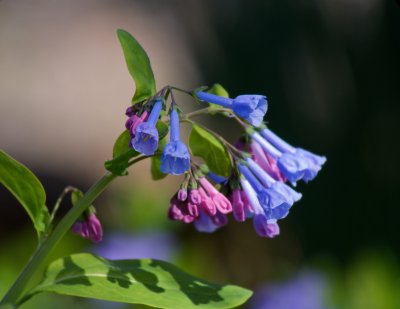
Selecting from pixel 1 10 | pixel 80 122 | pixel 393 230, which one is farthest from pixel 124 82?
pixel 393 230

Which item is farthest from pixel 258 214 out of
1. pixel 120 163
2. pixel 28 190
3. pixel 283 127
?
pixel 283 127

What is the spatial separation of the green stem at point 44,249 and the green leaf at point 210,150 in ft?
0.60

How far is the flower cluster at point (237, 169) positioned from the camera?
1.18 metres

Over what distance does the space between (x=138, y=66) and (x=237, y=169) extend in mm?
240

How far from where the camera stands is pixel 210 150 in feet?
4.35

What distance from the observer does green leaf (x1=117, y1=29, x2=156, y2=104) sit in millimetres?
1251

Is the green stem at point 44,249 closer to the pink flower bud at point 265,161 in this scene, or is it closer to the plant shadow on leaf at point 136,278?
the plant shadow on leaf at point 136,278

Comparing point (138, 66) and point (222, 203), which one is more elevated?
point (138, 66)

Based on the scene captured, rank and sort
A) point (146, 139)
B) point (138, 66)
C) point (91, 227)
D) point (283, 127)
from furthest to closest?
point (283, 127), point (91, 227), point (138, 66), point (146, 139)

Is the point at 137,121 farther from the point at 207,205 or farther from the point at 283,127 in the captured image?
the point at 283,127

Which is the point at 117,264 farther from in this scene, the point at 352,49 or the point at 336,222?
the point at 352,49

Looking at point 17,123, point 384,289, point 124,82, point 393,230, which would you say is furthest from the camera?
point 124,82

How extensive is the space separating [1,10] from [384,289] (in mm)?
4282

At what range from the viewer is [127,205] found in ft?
10.4
